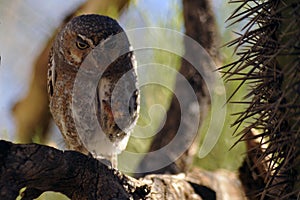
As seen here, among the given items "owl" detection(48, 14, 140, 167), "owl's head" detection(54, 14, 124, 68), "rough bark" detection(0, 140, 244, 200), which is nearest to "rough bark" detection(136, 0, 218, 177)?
"owl" detection(48, 14, 140, 167)

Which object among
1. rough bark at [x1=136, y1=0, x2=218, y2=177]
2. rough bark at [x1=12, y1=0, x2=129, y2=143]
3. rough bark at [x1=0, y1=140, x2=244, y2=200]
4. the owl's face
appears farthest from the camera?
rough bark at [x1=12, y1=0, x2=129, y2=143]

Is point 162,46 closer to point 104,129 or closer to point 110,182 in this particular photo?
point 104,129

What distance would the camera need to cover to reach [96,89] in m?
1.48

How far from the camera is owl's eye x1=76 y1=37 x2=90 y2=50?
4.92 ft

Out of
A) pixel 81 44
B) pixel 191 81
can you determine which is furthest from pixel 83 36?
pixel 191 81

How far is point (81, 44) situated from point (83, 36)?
0.03 m

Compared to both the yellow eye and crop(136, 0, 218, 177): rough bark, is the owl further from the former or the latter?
crop(136, 0, 218, 177): rough bark

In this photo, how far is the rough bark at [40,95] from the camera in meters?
1.81

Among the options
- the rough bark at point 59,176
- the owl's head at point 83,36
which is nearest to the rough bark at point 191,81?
the owl's head at point 83,36

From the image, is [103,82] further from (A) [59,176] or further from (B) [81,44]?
(A) [59,176]

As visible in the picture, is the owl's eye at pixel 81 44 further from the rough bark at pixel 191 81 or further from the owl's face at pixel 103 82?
the rough bark at pixel 191 81

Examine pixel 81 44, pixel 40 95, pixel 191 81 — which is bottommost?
pixel 40 95

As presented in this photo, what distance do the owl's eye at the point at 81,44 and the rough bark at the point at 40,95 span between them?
0.27 metres

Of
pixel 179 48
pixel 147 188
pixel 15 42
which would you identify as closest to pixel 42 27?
pixel 15 42
